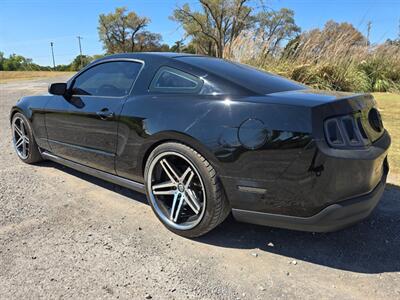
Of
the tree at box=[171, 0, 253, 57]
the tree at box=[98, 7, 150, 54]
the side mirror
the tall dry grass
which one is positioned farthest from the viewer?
the tree at box=[98, 7, 150, 54]

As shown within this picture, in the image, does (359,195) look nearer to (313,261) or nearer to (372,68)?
(313,261)

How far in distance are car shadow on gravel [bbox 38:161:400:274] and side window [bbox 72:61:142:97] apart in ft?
5.08

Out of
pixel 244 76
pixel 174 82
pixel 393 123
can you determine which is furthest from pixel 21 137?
pixel 393 123

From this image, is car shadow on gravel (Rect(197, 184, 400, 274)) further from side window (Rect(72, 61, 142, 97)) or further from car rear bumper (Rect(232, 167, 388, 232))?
side window (Rect(72, 61, 142, 97))

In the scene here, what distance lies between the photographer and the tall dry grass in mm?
8844

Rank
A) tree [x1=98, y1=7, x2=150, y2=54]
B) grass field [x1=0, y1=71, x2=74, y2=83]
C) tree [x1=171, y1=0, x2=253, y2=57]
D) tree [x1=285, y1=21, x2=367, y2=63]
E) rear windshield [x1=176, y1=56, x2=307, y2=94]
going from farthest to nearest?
tree [x1=98, y1=7, x2=150, y2=54] < grass field [x1=0, y1=71, x2=74, y2=83] < tree [x1=171, y1=0, x2=253, y2=57] < tree [x1=285, y1=21, x2=367, y2=63] < rear windshield [x1=176, y1=56, x2=307, y2=94]

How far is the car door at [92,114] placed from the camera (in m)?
3.15

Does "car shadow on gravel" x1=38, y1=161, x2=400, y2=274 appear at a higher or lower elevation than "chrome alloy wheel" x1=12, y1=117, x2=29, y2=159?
lower

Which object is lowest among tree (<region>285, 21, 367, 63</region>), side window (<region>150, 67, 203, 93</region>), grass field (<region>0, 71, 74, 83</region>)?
grass field (<region>0, 71, 74, 83</region>)

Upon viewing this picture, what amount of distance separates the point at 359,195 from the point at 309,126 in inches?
24.1

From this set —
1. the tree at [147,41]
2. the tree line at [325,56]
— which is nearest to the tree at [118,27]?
the tree at [147,41]

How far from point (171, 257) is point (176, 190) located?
0.53 meters

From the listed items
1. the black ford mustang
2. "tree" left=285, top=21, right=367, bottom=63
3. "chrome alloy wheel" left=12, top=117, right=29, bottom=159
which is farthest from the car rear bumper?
"tree" left=285, top=21, right=367, bottom=63

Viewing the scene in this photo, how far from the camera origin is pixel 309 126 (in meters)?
2.13
